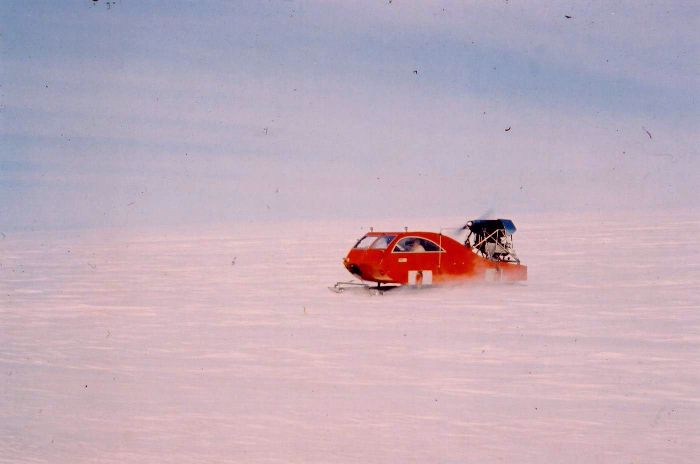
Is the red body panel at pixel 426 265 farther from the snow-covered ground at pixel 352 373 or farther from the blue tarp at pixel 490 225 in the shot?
the blue tarp at pixel 490 225

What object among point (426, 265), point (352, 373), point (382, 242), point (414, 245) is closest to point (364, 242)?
point (382, 242)

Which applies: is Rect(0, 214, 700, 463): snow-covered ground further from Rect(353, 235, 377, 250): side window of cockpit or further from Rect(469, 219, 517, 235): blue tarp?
Rect(469, 219, 517, 235): blue tarp

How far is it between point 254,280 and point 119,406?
12495mm

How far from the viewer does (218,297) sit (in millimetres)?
17047

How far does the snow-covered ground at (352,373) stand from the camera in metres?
6.63

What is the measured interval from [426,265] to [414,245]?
0.51 meters

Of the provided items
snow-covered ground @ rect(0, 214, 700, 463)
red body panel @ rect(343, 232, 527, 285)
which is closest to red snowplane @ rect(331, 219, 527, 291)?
red body panel @ rect(343, 232, 527, 285)

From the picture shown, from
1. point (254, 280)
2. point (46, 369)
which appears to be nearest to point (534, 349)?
point (46, 369)

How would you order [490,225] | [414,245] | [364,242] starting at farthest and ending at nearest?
1. [490,225]
2. [364,242]
3. [414,245]

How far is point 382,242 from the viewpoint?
55.4 feet

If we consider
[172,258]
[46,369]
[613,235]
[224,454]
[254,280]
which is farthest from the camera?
[613,235]

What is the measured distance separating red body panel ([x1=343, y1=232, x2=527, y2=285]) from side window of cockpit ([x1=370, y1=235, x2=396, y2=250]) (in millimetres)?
92

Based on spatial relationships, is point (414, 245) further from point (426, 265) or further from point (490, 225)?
point (490, 225)

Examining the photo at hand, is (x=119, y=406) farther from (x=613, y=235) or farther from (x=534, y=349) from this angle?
(x=613, y=235)
